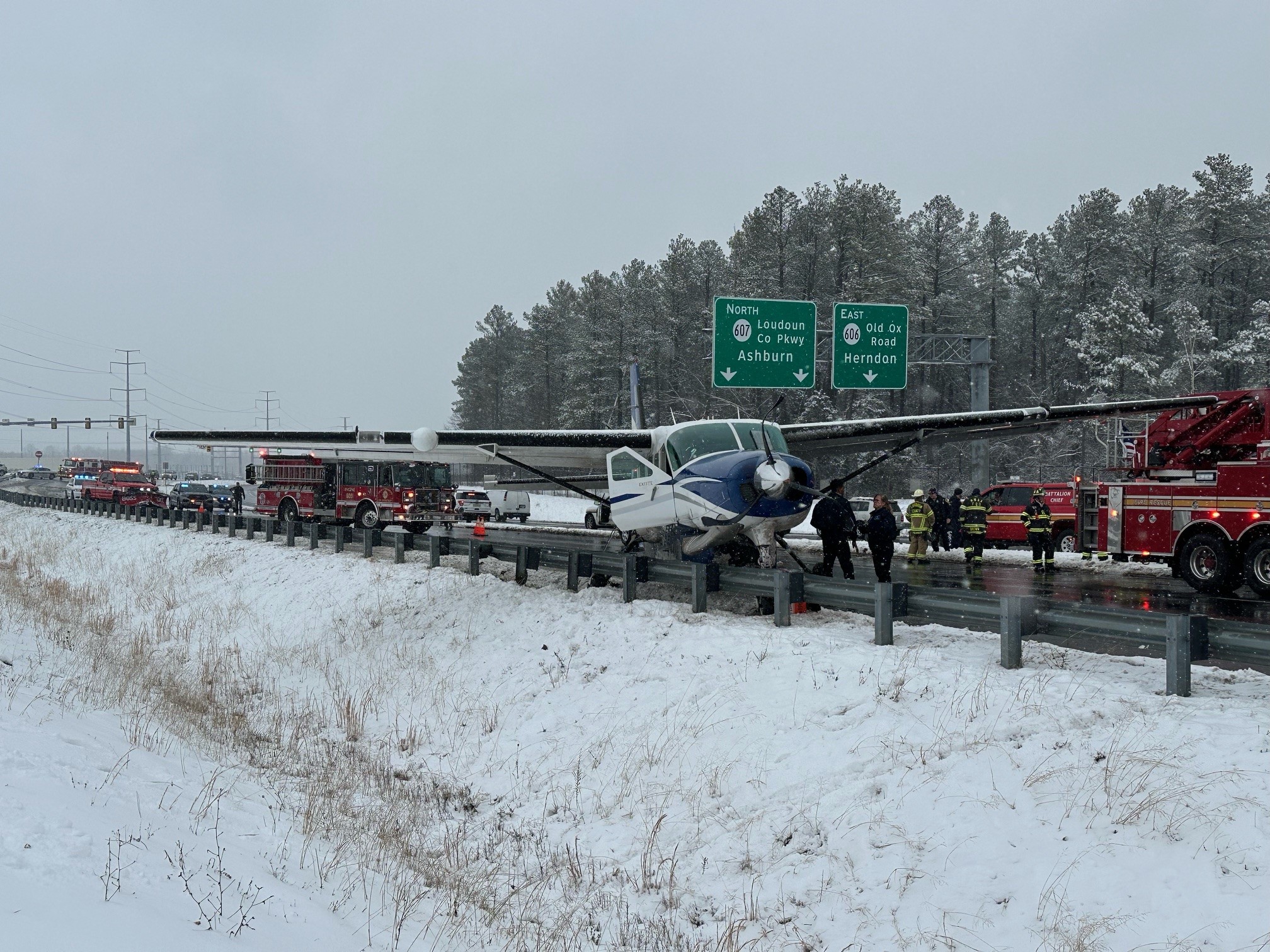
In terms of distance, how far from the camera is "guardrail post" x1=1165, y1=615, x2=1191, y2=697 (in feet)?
24.0

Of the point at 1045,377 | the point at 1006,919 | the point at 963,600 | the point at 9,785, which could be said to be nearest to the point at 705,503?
the point at 963,600

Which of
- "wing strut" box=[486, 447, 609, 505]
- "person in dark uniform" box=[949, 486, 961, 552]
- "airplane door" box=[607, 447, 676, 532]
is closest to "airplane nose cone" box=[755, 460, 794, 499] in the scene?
"airplane door" box=[607, 447, 676, 532]

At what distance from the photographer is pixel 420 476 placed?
28.5 m

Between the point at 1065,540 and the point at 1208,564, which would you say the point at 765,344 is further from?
the point at 1208,564

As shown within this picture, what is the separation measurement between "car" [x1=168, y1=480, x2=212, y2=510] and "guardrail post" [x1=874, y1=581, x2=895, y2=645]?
4194 cm

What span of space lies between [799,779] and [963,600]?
3.14 metres

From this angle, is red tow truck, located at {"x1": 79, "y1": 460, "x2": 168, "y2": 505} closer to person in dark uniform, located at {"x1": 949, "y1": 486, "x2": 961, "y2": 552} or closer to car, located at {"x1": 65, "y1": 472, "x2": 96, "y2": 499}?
car, located at {"x1": 65, "y1": 472, "x2": 96, "y2": 499}

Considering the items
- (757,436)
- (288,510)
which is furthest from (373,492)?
(757,436)

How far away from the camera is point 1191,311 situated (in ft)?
141

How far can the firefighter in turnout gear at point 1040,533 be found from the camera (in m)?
18.9

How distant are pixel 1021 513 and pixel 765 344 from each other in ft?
33.4

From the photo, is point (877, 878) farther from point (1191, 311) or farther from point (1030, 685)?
point (1191, 311)

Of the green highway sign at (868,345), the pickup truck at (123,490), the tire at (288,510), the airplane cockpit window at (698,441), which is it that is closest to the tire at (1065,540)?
the green highway sign at (868,345)

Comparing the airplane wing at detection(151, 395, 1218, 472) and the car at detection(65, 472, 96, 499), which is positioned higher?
the airplane wing at detection(151, 395, 1218, 472)
